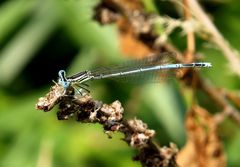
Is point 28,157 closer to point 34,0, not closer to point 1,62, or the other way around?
point 1,62

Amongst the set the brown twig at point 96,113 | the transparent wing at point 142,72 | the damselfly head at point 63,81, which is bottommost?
the brown twig at point 96,113

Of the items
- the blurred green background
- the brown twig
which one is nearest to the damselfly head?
the brown twig

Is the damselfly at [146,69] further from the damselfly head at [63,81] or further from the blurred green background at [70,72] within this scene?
the blurred green background at [70,72]

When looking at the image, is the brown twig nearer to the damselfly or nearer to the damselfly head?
the damselfly head

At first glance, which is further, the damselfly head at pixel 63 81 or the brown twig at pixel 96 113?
the damselfly head at pixel 63 81

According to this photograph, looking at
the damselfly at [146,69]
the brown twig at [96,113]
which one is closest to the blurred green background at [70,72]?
the damselfly at [146,69]

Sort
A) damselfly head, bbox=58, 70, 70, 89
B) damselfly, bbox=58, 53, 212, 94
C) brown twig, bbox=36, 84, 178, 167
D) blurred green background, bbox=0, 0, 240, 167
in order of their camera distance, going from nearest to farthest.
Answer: brown twig, bbox=36, 84, 178, 167 → damselfly head, bbox=58, 70, 70, 89 → damselfly, bbox=58, 53, 212, 94 → blurred green background, bbox=0, 0, 240, 167

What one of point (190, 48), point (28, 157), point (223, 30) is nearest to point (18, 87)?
point (28, 157)

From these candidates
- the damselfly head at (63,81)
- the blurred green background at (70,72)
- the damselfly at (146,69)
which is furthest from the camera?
the blurred green background at (70,72)
